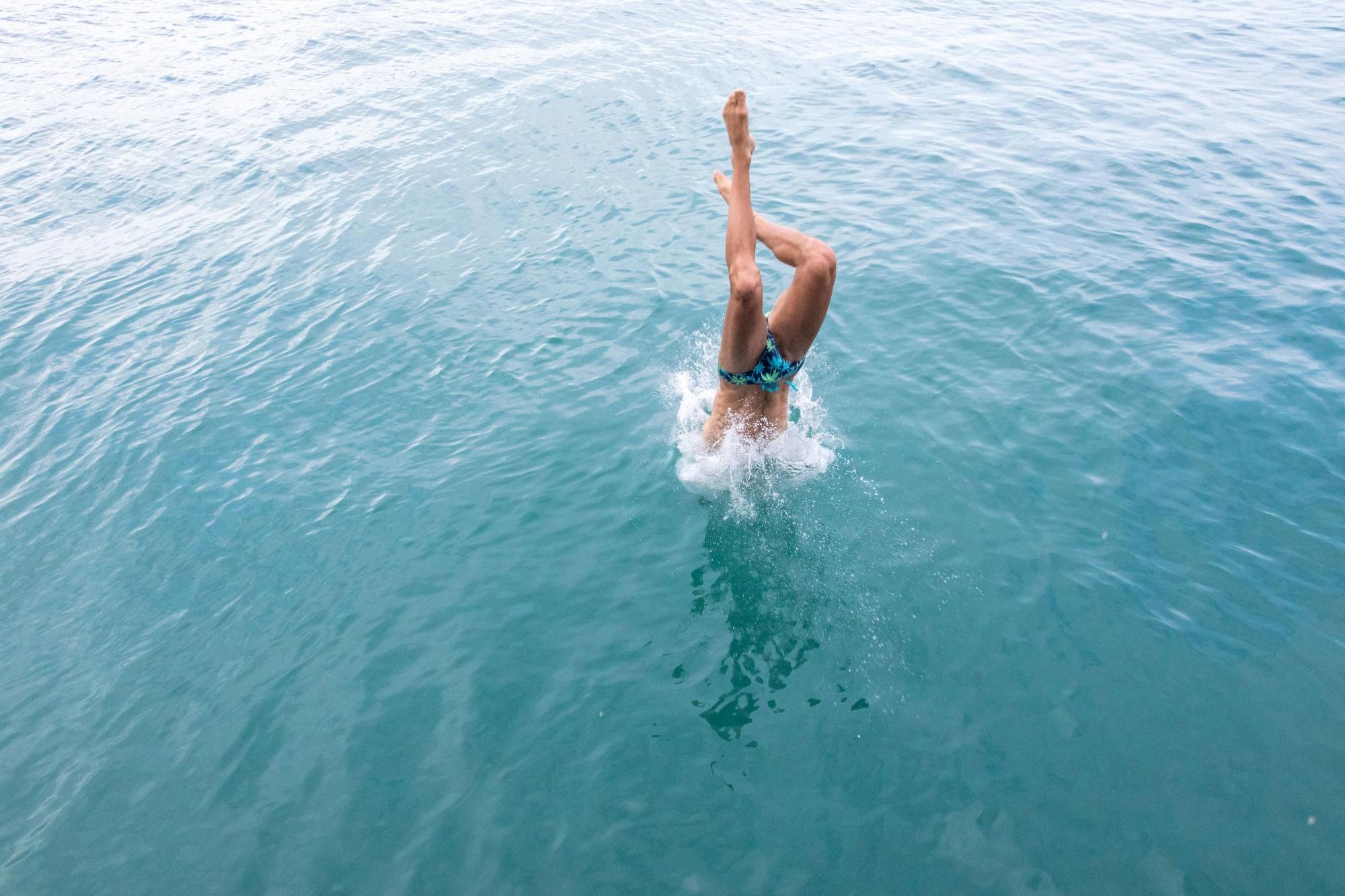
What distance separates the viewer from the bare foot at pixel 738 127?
5926 millimetres

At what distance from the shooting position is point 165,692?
6996 mm

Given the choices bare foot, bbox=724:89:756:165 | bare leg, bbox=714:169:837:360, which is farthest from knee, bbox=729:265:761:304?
bare foot, bbox=724:89:756:165

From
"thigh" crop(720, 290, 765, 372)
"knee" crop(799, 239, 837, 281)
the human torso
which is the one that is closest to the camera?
"knee" crop(799, 239, 837, 281)

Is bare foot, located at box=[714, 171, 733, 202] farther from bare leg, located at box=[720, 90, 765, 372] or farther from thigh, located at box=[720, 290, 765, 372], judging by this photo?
thigh, located at box=[720, 290, 765, 372]

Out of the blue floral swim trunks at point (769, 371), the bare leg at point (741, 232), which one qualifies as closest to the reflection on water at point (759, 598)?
the blue floral swim trunks at point (769, 371)

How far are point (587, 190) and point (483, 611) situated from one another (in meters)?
10.0

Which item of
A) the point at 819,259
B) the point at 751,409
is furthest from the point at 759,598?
the point at 819,259

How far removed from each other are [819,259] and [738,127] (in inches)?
46.7

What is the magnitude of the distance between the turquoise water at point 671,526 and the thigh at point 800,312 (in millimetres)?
1645

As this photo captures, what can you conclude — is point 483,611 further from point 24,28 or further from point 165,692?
point 24,28

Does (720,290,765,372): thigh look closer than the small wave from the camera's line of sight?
Yes

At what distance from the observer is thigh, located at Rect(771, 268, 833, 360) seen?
6.26 m

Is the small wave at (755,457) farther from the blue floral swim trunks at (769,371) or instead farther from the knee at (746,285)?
the knee at (746,285)

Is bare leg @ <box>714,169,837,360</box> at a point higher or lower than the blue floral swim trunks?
higher
